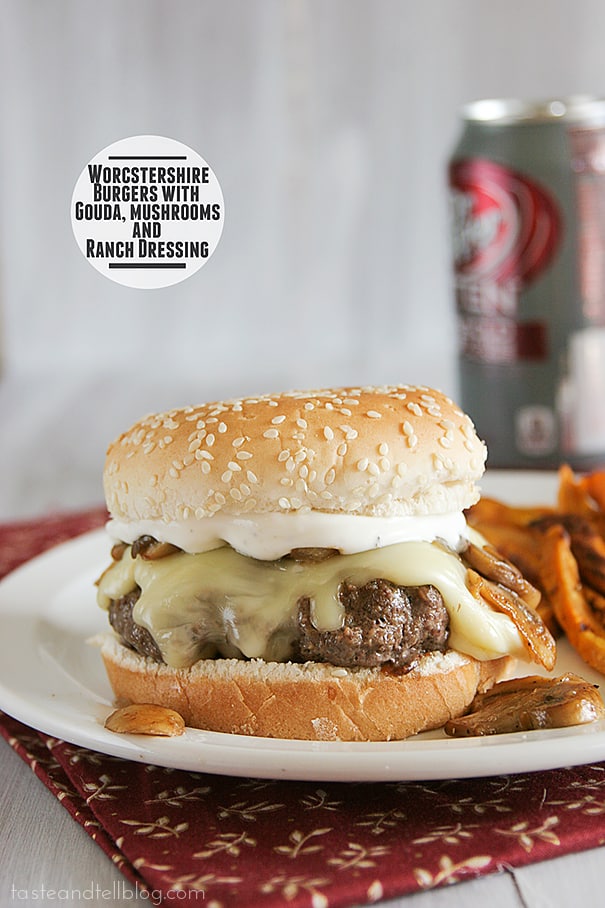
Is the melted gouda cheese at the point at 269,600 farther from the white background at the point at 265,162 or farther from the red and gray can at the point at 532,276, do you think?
the white background at the point at 265,162

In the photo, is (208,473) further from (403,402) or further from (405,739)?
(405,739)

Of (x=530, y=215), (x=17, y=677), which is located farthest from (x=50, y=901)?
(x=530, y=215)

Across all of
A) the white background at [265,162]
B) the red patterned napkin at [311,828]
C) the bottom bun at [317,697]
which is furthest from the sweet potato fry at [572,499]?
the white background at [265,162]

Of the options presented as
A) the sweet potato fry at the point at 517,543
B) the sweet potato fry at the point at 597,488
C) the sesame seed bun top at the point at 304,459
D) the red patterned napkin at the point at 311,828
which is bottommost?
the red patterned napkin at the point at 311,828

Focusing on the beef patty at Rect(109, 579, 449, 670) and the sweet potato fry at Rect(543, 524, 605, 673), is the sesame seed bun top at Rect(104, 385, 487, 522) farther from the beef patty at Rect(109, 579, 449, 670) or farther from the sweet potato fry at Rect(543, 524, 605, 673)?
the sweet potato fry at Rect(543, 524, 605, 673)

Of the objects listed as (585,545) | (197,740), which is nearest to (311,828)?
(197,740)

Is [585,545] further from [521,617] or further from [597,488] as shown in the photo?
[521,617]

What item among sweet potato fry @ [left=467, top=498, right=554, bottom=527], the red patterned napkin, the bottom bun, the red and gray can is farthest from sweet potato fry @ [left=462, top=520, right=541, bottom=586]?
the red and gray can
